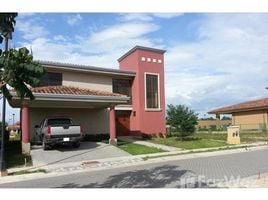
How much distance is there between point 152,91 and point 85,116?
20.0 ft

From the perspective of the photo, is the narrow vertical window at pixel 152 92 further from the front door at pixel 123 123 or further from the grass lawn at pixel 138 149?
the grass lawn at pixel 138 149

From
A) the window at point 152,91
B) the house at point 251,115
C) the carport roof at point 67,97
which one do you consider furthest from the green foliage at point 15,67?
the house at point 251,115

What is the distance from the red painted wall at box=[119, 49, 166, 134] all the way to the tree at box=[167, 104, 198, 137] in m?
4.57

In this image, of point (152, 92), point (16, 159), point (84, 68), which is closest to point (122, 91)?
point (152, 92)

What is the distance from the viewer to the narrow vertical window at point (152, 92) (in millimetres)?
30219

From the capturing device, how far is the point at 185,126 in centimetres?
2484

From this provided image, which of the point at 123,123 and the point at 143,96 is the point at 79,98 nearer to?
the point at 143,96

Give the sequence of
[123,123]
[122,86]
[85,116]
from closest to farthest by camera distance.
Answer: [85,116] < [122,86] < [123,123]

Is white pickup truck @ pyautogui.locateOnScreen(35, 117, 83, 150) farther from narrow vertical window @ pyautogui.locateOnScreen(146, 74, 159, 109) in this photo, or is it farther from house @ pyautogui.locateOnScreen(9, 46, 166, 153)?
narrow vertical window @ pyautogui.locateOnScreen(146, 74, 159, 109)

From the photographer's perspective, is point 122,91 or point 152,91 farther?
point 152,91

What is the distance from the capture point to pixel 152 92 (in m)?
30.6

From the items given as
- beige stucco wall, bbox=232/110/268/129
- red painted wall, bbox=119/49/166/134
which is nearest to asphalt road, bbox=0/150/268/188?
red painted wall, bbox=119/49/166/134
